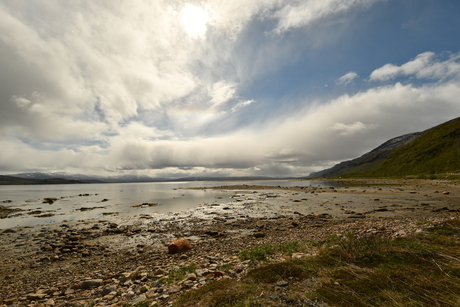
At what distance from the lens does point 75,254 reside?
15.4 meters

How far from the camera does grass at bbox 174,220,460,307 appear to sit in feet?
18.2

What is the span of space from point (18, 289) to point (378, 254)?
17476 mm

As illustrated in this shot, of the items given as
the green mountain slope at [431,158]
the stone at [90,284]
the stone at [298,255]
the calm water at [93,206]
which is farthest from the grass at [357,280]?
the green mountain slope at [431,158]

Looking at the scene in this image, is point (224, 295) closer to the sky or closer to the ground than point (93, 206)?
closer to the sky

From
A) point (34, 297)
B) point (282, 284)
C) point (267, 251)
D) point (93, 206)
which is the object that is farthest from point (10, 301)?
point (93, 206)

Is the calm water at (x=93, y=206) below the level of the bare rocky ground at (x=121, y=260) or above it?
below

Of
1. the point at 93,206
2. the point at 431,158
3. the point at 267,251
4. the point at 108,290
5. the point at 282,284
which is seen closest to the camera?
the point at 282,284

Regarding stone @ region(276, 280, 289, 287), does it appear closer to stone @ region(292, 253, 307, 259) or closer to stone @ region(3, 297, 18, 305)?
stone @ region(292, 253, 307, 259)

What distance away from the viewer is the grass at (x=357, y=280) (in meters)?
5.55

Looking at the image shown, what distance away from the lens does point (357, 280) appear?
265 inches

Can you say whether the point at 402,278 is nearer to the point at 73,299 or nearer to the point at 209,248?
the point at 209,248

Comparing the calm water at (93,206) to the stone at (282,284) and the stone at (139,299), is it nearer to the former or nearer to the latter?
the stone at (139,299)

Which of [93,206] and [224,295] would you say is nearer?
[224,295]

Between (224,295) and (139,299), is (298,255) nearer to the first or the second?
(224,295)
